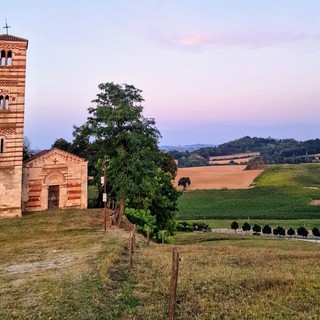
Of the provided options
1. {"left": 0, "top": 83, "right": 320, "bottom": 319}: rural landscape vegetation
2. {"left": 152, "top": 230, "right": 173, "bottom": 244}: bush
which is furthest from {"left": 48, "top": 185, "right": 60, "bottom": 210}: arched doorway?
{"left": 152, "top": 230, "right": 173, "bottom": 244}: bush

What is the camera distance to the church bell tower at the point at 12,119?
42219 mm

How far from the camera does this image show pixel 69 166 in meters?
47.8

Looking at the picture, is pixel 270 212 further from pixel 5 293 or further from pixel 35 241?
pixel 5 293

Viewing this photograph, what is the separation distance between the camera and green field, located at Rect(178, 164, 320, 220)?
88.4 meters

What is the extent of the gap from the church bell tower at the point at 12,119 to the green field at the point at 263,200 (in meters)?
50.8

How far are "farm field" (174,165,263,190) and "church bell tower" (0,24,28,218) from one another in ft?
249

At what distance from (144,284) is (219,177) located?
392 feet


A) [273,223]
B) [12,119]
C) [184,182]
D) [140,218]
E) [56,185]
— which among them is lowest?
[273,223]

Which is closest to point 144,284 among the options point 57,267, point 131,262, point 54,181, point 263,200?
point 131,262

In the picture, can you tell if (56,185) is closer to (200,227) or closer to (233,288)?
(200,227)

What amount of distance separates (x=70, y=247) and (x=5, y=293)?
11.6m

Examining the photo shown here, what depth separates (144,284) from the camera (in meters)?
16.8

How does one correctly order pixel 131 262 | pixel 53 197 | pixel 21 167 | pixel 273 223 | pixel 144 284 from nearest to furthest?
1. pixel 144 284
2. pixel 131 262
3. pixel 21 167
4. pixel 53 197
5. pixel 273 223

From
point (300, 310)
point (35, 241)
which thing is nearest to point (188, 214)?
point (35, 241)
